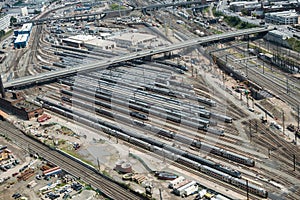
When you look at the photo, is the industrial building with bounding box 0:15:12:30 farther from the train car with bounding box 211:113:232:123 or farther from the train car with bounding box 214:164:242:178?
the train car with bounding box 214:164:242:178

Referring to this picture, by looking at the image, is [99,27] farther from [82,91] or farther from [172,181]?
[172,181]

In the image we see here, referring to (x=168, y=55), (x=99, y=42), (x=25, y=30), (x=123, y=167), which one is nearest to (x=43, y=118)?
(x=123, y=167)

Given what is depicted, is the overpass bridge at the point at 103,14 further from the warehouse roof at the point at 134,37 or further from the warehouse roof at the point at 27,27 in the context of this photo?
the warehouse roof at the point at 134,37

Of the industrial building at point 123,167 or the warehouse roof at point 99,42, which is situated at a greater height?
the warehouse roof at point 99,42

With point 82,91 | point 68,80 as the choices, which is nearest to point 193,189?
point 82,91

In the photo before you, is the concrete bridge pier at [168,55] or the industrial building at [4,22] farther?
the industrial building at [4,22]

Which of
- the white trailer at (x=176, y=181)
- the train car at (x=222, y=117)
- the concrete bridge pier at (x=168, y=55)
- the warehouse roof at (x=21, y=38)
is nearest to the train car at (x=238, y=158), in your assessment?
the white trailer at (x=176, y=181)
